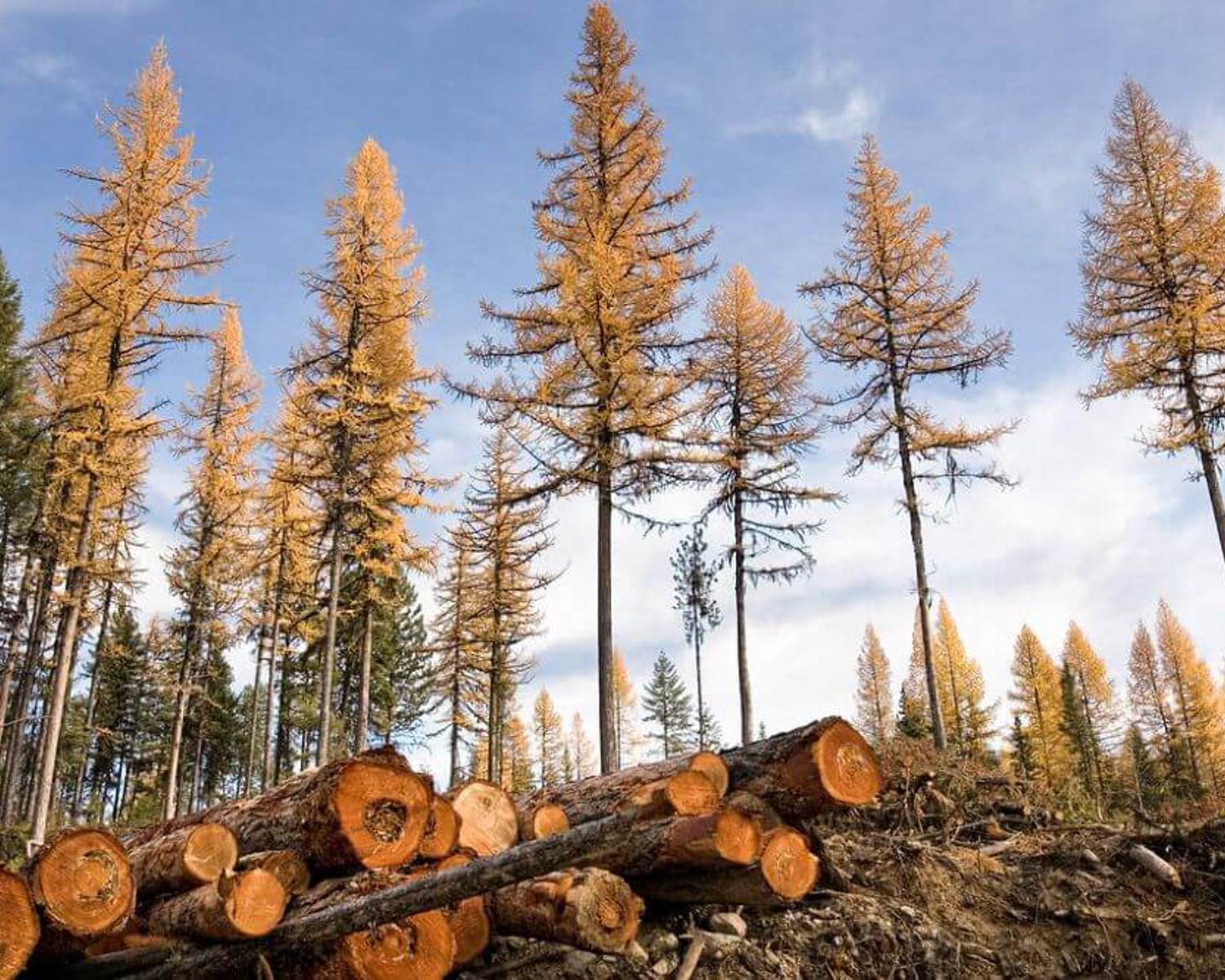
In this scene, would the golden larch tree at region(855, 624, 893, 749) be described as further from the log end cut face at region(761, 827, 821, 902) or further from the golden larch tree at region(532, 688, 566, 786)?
the log end cut face at region(761, 827, 821, 902)

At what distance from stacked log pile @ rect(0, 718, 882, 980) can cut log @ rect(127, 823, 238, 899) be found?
0.01 metres

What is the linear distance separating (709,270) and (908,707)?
25137mm

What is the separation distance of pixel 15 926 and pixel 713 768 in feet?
13.5

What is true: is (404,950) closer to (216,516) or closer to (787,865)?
(787,865)

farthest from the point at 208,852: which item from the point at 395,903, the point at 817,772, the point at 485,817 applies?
the point at 817,772

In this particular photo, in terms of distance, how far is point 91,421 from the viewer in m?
16.6

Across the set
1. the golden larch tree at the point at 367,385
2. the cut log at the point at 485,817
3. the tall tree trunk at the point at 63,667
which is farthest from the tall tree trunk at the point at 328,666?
the cut log at the point at 485,817

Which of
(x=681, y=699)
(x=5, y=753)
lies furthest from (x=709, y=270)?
(x=681, y=699)

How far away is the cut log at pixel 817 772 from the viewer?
5.51 m

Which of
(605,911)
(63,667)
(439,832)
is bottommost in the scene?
(605,911)

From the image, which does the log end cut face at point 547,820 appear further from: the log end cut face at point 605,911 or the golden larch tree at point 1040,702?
the golden larch tree at point 1040,702

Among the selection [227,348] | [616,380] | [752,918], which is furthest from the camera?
[227,348]

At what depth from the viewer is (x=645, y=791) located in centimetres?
602

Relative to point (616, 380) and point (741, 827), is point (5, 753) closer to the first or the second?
point (616, 380)
